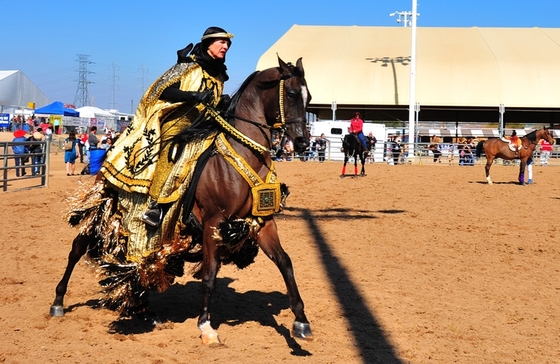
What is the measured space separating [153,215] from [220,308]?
155 centimetres

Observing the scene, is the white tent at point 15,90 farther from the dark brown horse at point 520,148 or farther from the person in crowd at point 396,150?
the dark brown horse at point 520,148

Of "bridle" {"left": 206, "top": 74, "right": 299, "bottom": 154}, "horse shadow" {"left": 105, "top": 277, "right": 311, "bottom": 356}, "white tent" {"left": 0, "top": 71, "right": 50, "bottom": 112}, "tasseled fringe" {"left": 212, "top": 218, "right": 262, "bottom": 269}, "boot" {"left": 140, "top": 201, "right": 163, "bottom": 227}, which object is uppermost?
"white tent" {"left": 0, "top": 71, "right": 50, "bottom": 112}

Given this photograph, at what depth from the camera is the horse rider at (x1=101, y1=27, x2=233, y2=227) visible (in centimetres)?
538

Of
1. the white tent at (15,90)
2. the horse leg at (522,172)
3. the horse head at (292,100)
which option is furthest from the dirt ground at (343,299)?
the white tent at (15,90)

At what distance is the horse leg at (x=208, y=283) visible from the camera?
17.1 ft

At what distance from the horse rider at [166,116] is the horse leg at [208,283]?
1.54ft

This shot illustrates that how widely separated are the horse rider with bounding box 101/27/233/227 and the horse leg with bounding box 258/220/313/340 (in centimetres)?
85

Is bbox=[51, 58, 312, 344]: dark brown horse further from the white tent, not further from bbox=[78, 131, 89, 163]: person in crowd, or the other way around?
the white tent

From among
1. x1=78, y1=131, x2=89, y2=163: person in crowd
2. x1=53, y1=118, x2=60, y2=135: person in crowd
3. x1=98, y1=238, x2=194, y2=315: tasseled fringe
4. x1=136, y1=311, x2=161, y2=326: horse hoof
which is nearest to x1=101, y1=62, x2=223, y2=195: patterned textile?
x1=98, y1=238, x2=194, y2=315: tasseled fringe

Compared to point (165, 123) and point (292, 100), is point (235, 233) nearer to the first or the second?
point (292, 100)

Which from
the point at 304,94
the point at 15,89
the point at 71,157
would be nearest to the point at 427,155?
the point at 71,157

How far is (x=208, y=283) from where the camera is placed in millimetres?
5258

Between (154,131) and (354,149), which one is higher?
(354,149)

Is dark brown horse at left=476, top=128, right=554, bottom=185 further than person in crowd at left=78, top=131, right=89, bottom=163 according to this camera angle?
No
